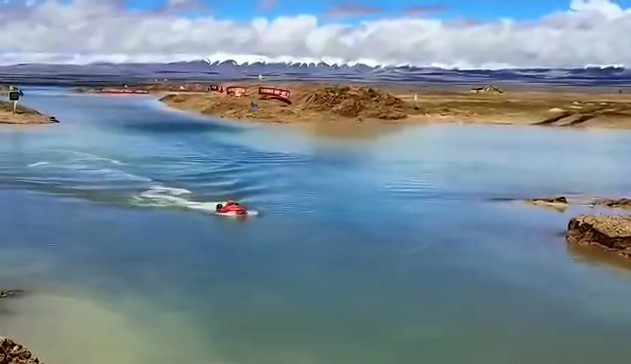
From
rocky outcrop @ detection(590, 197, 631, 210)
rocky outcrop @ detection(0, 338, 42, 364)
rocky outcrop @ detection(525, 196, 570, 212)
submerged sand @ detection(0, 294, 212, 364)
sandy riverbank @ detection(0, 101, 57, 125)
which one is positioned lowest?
submerged sand @ detection(0, 294, 212, 364)

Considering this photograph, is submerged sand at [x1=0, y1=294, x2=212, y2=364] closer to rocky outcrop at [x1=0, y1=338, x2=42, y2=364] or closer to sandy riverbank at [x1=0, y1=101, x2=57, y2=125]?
rocky outcrop at [x1=0, y1=338, x2=42, y2=364]

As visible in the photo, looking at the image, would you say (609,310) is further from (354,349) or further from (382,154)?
→ (382,154)

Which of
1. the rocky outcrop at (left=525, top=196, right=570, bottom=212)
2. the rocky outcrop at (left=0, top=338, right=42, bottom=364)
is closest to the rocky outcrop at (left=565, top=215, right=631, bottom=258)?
the rocky outcrop at (left=525, top=196, right=570, bottom=212)

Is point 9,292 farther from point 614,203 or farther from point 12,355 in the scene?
point 614,203

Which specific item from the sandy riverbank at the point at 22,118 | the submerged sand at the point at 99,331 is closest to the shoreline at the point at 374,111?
the sandy riverbank at the point at 22,118

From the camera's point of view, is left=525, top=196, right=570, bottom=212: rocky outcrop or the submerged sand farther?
left=525, top=196, right=570, bottom=212: rocky outcrop

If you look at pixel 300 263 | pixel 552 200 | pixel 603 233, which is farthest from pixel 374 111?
pixel 300 263
